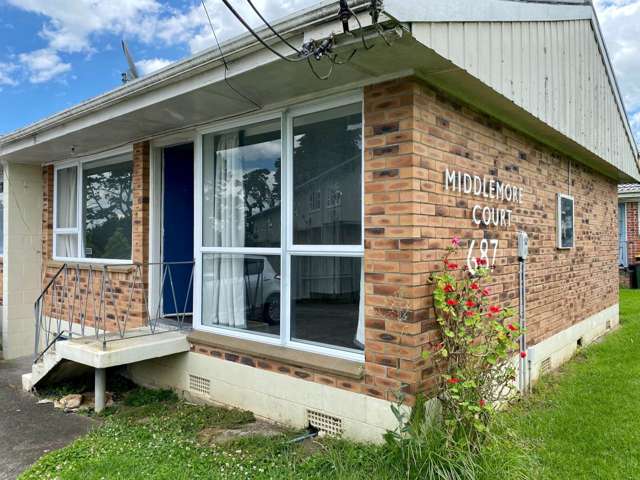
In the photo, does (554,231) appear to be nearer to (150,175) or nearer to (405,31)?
(405,31)

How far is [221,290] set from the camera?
197 inches

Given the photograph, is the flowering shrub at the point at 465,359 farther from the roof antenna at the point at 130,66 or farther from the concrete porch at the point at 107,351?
the roof antenna at the point at 130,66

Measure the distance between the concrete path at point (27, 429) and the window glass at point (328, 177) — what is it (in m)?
2.73

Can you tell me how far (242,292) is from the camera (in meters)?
4.85

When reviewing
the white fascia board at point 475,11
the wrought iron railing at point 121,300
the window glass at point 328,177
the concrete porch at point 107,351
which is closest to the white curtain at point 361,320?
the window glass at point 328,177

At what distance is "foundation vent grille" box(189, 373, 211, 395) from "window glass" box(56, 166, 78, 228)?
3433 millimetres

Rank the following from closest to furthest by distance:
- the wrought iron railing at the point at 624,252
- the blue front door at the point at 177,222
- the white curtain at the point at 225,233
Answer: the white curtain at the point at 225,233 → the blue front door at the point at 177,222 → the wrought iron railing at the point at 624,252

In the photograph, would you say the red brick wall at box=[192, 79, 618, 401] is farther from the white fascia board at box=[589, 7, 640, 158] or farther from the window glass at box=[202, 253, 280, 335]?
the white fascia board at box=[589, 7, 640, 158]

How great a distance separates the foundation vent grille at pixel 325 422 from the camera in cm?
383

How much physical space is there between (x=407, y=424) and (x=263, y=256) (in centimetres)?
207

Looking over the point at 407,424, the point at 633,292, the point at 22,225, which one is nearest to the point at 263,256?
the point at 407,424

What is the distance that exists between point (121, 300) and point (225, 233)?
1967mm

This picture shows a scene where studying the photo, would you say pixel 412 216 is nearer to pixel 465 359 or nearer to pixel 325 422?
pixel 465 359

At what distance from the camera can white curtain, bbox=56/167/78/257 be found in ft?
23.3
